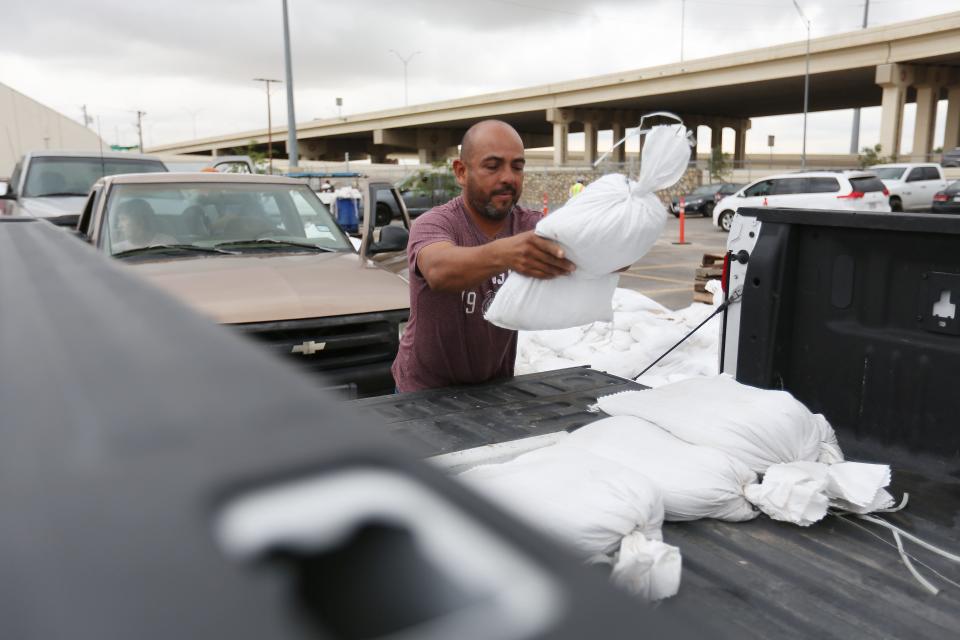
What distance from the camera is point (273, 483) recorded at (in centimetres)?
44

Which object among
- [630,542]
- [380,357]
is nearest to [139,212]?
[380,357]

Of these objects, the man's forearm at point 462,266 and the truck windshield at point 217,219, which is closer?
the man's forearm at point 462,266

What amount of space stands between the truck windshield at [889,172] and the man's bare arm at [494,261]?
26405 millimetres

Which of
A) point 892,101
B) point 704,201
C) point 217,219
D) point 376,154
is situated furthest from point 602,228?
point 376,154

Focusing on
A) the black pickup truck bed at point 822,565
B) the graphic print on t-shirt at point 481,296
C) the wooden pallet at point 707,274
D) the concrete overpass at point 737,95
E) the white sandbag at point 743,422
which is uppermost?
the concrete overpass at point 737,95

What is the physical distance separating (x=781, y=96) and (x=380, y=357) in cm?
5052

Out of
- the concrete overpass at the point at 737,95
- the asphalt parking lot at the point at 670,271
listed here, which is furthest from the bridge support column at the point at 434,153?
the asphalt parking lot at the point at 670,271

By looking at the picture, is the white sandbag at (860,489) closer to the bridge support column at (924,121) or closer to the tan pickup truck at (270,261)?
the tan pickup truck at (270,261)

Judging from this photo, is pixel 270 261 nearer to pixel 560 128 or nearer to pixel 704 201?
pixel 704 201

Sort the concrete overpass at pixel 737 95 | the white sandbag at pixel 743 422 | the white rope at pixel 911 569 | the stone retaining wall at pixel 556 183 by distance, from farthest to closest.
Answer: the stone retaining wall at pixel 556 183, the concrete overpass at pixel 737 95, the white sandbag at pixel 743 422, the white rope at pixel 911 569

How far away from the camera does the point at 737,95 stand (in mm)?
48188

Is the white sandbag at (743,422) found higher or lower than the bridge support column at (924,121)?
lower

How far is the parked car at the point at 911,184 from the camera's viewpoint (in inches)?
973

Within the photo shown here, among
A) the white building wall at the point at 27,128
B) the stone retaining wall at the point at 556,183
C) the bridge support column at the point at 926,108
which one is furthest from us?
the stone retaining wall at the point at 556,183
